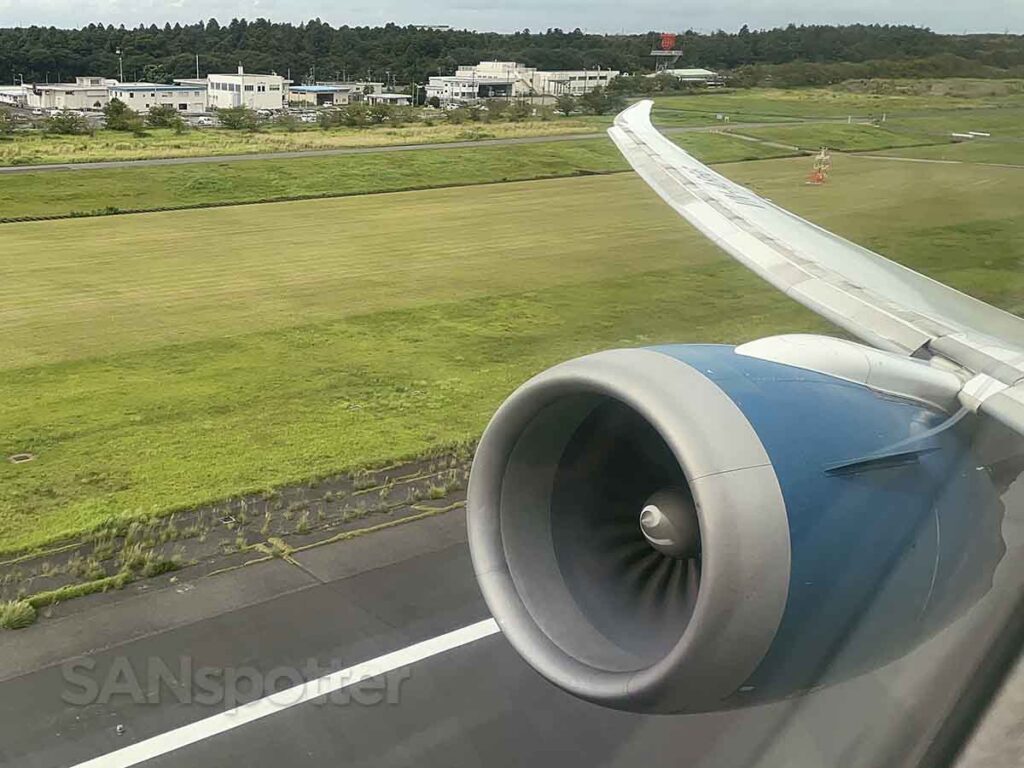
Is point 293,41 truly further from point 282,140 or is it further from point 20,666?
point 20,666

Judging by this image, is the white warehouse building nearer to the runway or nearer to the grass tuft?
the grass tuft

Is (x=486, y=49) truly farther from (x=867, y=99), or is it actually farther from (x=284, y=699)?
(x=284, y=699)

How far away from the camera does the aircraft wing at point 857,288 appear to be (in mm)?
2988

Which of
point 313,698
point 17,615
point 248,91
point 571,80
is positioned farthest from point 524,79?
point 248,91

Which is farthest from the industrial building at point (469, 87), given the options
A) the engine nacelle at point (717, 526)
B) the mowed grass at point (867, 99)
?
the engine nacelle at point (717, 526)

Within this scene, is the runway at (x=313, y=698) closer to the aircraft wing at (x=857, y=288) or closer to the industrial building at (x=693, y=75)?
the aircraft wing at (x=857, y=288)

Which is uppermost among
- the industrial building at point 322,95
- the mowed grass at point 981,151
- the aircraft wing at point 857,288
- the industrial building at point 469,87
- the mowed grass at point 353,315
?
the industrial building at point 322,95

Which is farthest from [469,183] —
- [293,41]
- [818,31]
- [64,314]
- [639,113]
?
[818,31]

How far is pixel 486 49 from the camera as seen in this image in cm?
625

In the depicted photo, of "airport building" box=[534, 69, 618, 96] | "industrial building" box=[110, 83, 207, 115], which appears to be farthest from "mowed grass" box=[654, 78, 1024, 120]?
"industrial building" box=[110, 83, 207, 115]

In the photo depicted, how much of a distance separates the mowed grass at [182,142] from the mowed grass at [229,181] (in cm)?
89

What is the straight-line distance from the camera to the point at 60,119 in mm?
26359

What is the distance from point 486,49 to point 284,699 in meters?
4.09

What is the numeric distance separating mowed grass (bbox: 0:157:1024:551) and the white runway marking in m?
2.25
